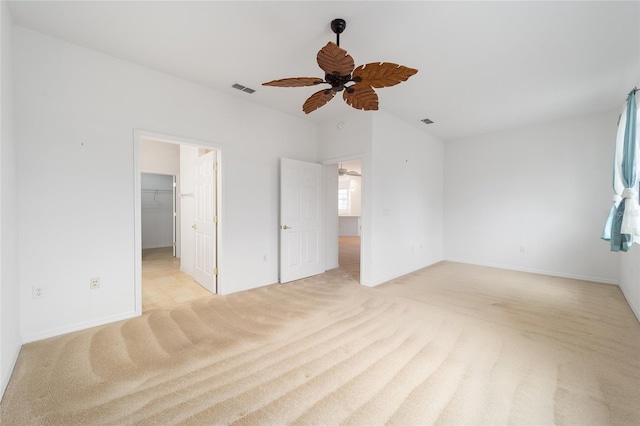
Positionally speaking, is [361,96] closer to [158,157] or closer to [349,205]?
[158,157]

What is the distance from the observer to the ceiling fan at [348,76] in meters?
1.85

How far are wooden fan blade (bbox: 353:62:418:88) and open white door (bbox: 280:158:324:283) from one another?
2246mm

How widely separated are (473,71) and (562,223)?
11.6 ft

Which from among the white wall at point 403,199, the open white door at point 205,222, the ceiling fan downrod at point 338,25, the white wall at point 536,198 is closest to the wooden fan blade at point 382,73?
the ceiling fan downrod at point 338,25

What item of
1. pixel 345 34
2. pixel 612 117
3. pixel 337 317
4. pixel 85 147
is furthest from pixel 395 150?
pixel 85 147

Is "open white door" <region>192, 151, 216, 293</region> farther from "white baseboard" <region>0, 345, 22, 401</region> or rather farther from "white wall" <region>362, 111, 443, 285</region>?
"white wall" <region>362, 111, 443, 285</region>

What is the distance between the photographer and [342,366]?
1996 millimetres

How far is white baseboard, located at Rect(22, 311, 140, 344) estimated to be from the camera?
235 cm

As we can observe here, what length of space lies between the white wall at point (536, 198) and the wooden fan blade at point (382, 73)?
4425 millimetres

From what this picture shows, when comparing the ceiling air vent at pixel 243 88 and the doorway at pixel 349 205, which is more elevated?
the ceiling air vent at pixel 243 88

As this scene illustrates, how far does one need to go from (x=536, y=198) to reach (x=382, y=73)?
183 inches

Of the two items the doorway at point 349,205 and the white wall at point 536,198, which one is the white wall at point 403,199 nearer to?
the white wall at point 536,198

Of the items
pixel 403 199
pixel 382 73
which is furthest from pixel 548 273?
pixel 382 73

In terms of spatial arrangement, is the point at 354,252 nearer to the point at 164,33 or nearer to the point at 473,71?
the point at 473,71
